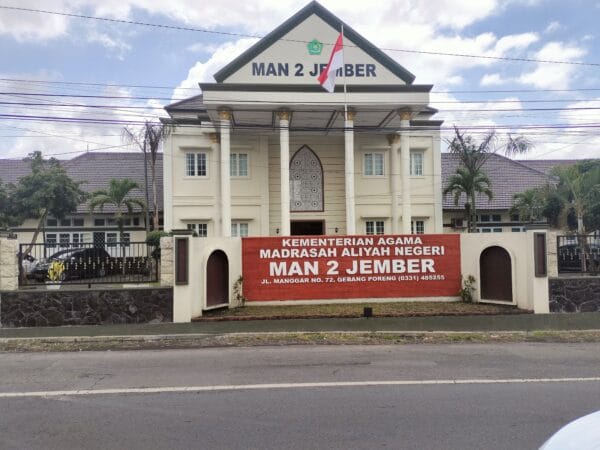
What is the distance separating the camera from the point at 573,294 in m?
11.8

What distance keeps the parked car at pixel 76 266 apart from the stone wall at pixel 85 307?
18.9 inches

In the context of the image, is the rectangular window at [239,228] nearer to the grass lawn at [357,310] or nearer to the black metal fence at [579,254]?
the grass lawn at [357,310]

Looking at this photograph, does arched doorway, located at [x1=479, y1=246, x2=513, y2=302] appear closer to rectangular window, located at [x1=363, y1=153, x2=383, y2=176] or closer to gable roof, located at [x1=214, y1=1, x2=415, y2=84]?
gable roof, located at [x1=214, y1=1, x2=415, y2=84]

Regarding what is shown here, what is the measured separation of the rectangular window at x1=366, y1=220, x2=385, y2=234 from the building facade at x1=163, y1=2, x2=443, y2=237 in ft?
0.17

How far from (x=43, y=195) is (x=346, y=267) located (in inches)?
710

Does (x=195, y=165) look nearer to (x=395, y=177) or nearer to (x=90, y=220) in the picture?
(x=90, y=220)

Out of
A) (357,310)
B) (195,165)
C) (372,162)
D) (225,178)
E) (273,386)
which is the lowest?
(273,386)

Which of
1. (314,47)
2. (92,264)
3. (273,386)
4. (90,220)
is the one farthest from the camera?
(90,220)

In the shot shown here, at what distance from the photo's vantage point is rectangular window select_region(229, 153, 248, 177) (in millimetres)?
24359

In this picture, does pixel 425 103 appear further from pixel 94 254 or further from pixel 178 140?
pixel 94 254

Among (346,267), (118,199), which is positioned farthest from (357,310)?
(118,199)

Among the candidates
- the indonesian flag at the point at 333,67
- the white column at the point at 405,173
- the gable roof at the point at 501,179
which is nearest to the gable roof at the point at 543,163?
the gable roof at the point at 501,179

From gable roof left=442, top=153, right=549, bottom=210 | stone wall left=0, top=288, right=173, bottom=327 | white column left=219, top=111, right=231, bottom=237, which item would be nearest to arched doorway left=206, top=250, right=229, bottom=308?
stone wall left=0, top=288, right=173, bottom=327

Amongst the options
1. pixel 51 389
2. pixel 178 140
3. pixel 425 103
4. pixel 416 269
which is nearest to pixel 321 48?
pixel 425 103
